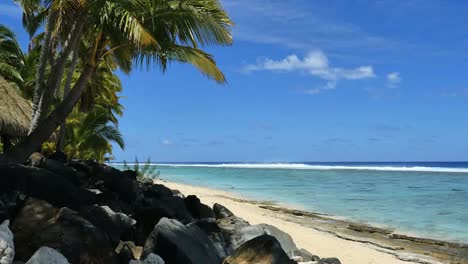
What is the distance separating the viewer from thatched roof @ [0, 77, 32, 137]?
10531 millimetres

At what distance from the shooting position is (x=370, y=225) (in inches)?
579

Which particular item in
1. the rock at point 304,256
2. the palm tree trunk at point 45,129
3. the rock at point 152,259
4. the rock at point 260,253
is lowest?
the rock at point 304,256

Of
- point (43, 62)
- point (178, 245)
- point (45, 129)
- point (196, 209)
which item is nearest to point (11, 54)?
point (43, 62)

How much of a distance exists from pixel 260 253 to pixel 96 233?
167 cm

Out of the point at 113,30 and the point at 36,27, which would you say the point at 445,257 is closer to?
the point at 113,30

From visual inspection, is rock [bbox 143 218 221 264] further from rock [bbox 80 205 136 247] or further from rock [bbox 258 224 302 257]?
rock [bbox 258 224 302 257]

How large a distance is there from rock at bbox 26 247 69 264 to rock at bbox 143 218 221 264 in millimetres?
1261

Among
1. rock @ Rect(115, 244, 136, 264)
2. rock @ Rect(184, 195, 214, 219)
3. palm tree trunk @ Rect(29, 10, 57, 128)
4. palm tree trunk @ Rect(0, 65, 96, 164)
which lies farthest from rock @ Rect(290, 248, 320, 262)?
palm tree trunk @ Rect(29, 10, 57, 128)

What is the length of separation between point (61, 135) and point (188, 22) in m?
8.42

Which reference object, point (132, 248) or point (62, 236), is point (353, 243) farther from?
point (62, 236)

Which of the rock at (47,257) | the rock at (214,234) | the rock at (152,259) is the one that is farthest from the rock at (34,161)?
the rock at (47,257)

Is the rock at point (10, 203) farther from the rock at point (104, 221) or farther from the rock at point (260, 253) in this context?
the rock at point (260, 253)

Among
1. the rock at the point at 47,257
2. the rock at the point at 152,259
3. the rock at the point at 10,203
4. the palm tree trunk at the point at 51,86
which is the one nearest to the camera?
the rock at the point at 47,257

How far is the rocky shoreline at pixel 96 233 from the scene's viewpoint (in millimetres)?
4070
